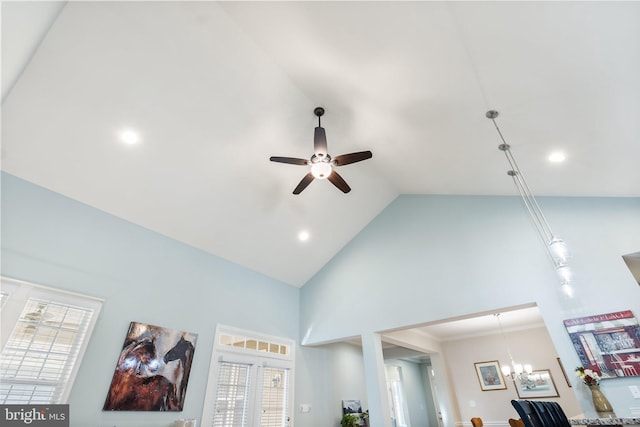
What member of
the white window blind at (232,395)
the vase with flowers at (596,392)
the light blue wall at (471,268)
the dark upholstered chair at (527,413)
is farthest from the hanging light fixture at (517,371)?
the white window blind at (232,395)

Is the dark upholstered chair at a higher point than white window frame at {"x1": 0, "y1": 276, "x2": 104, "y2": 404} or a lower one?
lower

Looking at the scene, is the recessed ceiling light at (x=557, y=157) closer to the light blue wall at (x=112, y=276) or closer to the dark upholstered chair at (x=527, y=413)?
the dark upholstered chair at (x=527, y=413)

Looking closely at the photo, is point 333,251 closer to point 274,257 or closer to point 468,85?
point 274,257

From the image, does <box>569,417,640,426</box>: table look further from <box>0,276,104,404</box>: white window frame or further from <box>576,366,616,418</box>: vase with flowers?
<box>0,276,104,404</box>: white window frame

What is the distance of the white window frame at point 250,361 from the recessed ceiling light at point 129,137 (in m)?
3.12

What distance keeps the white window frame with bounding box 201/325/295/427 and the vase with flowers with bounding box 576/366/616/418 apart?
439cm

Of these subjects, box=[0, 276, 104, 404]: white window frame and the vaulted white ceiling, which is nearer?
the vaulted white ceiling

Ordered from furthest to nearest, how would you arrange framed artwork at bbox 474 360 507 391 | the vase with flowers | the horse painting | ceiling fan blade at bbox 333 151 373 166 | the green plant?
framed artwork at bbox 474 360 507 391 < the green plant < the horse painting < ceiling fan blade at bbox 333 151 373 166 < the vase with flowers

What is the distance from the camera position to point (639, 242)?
368 cm

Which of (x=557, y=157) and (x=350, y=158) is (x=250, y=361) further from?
(x=557, y=157)

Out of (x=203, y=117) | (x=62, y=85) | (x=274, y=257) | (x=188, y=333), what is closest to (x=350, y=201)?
(x=274, y=257)

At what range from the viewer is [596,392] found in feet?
11.1

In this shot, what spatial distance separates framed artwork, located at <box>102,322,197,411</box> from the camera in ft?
12.1

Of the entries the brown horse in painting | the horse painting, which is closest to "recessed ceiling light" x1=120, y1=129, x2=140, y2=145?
the brown horse in painting
